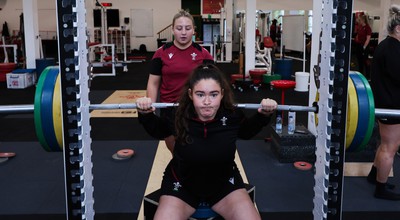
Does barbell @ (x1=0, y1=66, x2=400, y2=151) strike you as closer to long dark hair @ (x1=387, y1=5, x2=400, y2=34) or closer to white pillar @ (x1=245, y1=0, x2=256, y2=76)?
long dark hair @ (x1=387, y1=5, x2=400, y2=34)

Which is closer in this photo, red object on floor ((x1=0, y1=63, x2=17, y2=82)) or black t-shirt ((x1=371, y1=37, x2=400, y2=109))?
black t-shirt ((x1=371, y1=37, x2=400, y2=109))

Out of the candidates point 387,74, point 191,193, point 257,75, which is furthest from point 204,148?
point 257,75

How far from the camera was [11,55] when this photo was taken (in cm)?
1001

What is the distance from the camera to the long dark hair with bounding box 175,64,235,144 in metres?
1.45

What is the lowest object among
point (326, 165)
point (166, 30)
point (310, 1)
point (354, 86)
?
point (326, 165)

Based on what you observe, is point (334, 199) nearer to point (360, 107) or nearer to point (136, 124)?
point (360, 107)

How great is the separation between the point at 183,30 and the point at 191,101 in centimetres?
57

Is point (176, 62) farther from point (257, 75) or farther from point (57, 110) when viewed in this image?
point (257, 75)

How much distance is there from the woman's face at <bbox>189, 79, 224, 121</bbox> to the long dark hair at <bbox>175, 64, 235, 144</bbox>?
0.02 m

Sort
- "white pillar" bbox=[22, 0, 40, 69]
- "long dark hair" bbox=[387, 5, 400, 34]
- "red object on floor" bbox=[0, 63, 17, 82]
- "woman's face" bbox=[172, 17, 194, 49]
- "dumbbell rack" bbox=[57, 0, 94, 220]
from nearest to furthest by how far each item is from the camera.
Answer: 1. "dumbbell rack" bbox=[57, 0, 94, 220]
2. "woman's face" bbox=[172, 17, 194, 49]
3. "long dark hair" bbox=[387, 5, 400, 34]
4. "white pillar" bbox=[22, 0, 40, 69]
5. "red object on floor" bbox=[0, 63, 17, 82]

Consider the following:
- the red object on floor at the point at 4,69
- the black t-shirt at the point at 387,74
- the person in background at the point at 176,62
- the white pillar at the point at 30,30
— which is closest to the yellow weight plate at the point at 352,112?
the person in background at the point at 176,62

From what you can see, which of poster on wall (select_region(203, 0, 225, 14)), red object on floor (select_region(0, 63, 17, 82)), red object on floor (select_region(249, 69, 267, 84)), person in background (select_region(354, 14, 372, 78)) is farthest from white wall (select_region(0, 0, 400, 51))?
red object on floor (select_region(249, 69, 267, 84))

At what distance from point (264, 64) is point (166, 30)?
7.66m

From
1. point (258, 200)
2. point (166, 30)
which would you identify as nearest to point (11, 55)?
point (166, 30)
